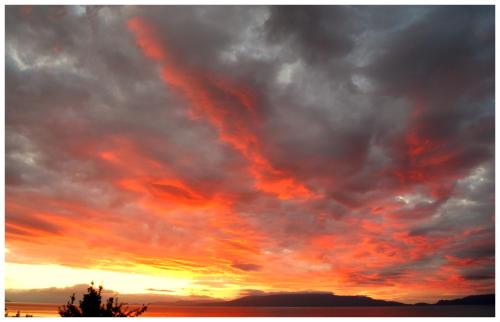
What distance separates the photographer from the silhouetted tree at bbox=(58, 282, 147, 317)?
86.2ft

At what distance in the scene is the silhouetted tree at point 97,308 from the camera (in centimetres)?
2627

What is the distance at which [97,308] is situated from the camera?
2666 centimetres
